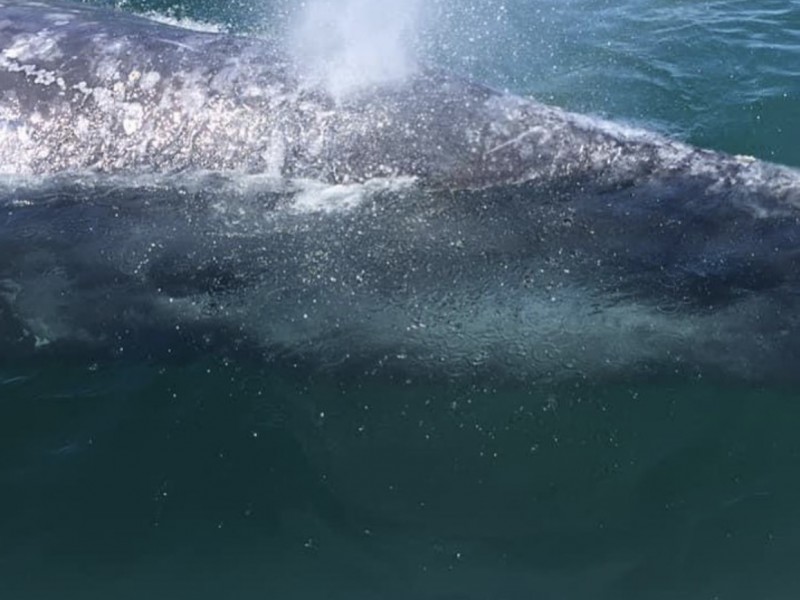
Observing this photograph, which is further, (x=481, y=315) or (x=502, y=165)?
(x=502, y=165)

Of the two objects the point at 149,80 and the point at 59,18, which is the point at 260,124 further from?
the point at 59,18

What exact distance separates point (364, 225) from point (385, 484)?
2.92 m

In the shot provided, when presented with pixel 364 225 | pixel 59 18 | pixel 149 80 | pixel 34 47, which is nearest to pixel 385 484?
pixel 364 225

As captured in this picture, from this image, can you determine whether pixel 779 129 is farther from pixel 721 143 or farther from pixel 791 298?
pixel 791 298

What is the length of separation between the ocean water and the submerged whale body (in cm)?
35

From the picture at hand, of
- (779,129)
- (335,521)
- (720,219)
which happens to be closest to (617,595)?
(335,521)

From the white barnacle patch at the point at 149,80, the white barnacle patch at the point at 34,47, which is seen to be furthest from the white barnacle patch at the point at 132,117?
the white barnacle patch at the point at 34,47

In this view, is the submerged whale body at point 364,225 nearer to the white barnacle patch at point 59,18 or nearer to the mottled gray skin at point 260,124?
the mottled gray skin at point 260,124

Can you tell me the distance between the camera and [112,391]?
9.62 meters

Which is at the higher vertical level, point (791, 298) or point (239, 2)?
point (239, 2)

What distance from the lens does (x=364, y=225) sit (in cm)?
1038

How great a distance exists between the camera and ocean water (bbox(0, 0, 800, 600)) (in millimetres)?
8148

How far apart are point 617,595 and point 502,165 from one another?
4.68 metres

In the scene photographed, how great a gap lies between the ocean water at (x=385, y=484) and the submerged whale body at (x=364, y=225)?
1.15ft
